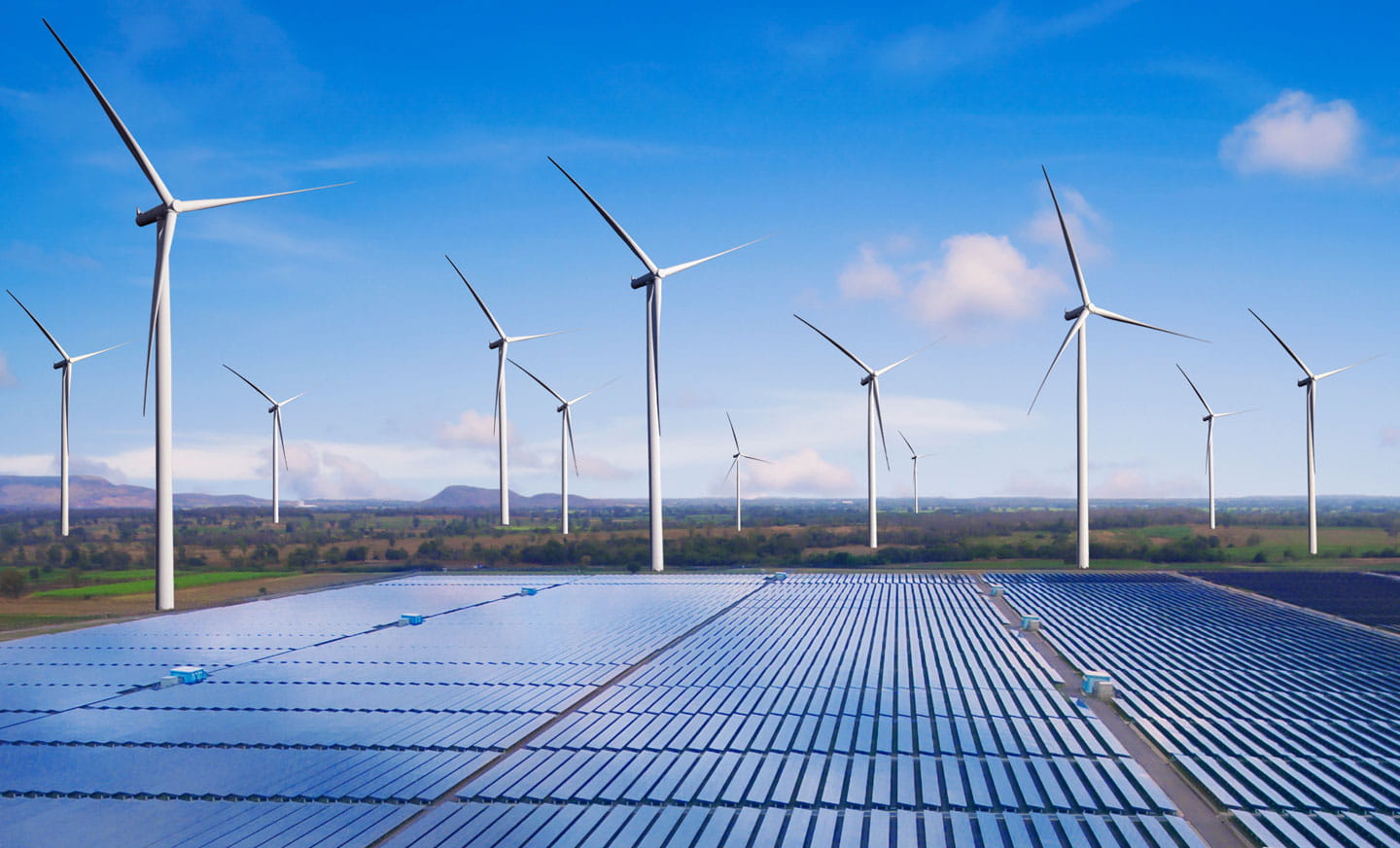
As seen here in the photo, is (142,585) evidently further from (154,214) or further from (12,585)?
(154,214)

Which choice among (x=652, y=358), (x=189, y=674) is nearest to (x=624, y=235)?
(x=652, y=358)

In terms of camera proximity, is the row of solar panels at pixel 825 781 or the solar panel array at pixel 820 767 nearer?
the solar panel array at pixel 820 767

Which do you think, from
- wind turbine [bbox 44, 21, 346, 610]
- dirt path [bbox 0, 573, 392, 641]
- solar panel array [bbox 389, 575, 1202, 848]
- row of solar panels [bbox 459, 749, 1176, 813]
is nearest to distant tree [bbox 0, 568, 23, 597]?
dirt path [bbox 0, 573, 392, 641]

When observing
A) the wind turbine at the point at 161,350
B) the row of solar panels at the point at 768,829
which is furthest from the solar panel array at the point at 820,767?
the wind turbine at the point at 161,350

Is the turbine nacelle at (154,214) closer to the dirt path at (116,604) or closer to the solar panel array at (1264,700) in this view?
the dirt path at (116,604)

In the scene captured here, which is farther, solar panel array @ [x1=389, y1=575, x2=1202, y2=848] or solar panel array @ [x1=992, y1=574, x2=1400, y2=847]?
solar panel array @ [x1=992, y1=574, x2=1400, y2=847]

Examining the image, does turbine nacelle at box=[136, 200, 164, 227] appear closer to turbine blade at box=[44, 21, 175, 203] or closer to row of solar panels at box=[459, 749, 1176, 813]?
turbine blade at box=[44, 21, 175, 203]
